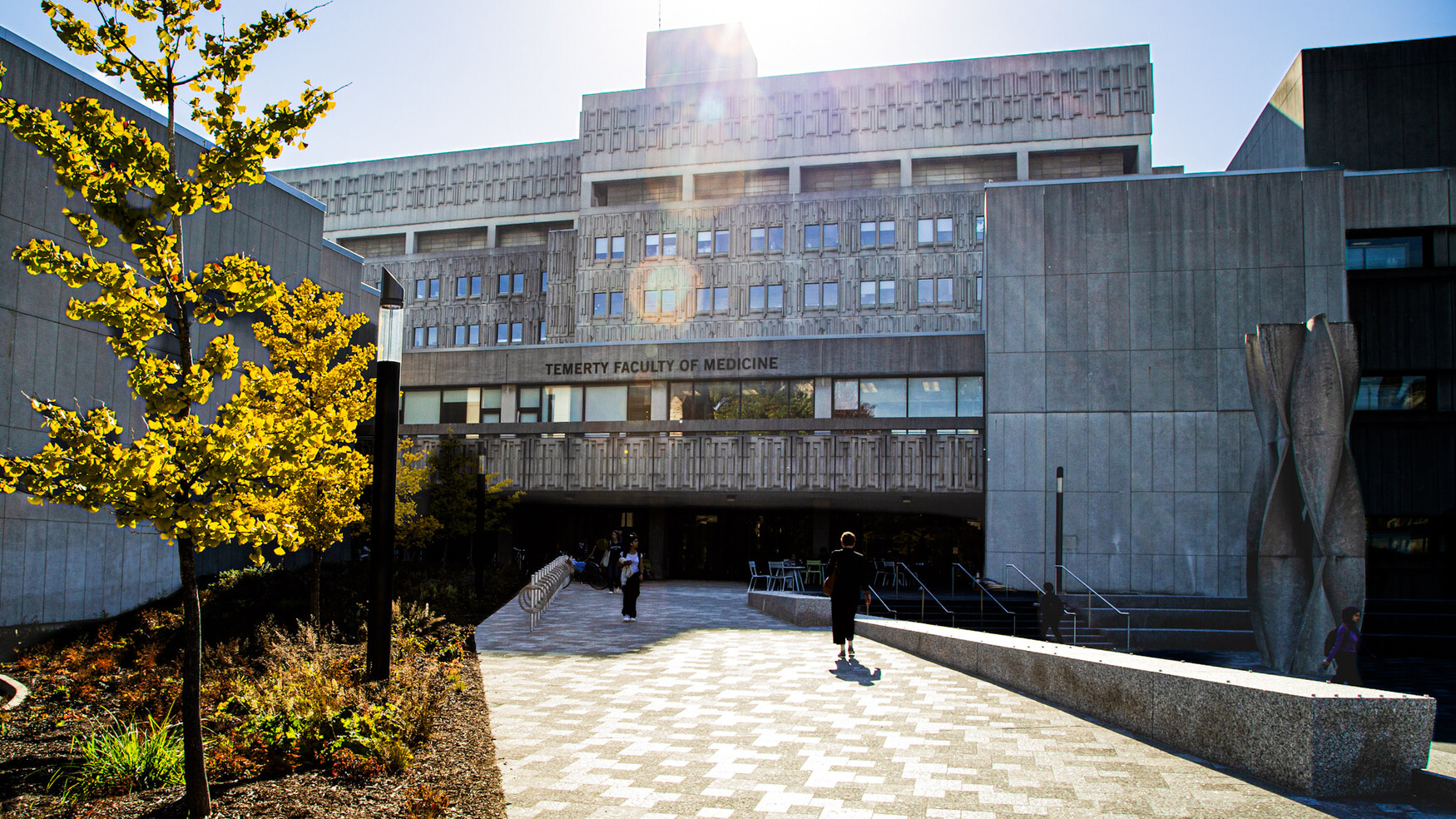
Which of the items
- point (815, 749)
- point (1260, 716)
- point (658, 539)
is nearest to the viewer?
point (1260, 716)

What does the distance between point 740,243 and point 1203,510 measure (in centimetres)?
2935

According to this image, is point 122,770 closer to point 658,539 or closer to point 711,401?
point 711,401

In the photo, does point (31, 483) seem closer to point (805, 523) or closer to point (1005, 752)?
point (1005, 752)

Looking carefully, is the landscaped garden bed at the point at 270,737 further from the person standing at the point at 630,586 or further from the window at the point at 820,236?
the window at the point at 820,236

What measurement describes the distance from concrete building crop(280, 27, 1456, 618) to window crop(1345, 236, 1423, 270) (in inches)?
3.8

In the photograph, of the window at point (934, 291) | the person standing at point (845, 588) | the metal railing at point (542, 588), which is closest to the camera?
the person standing at point (845, 588)

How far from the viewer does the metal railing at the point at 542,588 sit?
16625 millimetres

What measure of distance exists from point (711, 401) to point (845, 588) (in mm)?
22776

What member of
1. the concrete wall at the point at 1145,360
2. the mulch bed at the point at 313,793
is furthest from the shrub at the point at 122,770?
the concrete wall at the point at 1145,360

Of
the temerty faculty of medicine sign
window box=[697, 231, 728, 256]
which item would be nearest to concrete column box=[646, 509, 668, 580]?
the temerty faculty of medicine sign

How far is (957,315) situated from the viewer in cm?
4931

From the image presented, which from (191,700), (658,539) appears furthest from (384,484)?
(658,539)

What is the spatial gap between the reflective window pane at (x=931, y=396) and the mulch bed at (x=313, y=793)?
25.5 metres

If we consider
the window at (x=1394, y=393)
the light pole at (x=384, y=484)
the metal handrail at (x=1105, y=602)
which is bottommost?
the metal handrail at (x=1105, y=602)
